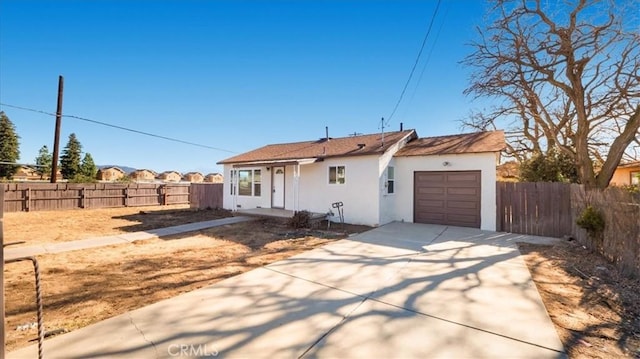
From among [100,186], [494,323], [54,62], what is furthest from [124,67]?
[494,323]

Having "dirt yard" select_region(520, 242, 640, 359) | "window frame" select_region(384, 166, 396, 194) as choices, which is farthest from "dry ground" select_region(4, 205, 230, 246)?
"dirt yard" select_region(520, 242, 640, 359)

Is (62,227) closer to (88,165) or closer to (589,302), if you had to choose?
(589,302)

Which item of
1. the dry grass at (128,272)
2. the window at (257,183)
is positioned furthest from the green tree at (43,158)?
the dry grass at (128,272)

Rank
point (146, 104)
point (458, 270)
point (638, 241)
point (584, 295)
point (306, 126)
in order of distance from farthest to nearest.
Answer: point (306, 126) → point (146, 104) → point (458, 270) → point (638, 241) → point (584, 295)

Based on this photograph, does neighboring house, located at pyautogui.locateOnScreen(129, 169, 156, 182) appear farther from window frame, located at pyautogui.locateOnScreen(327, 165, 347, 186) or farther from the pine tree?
window frame, located at pyautogui.locateOnScreen(327, 165, 347, 186)

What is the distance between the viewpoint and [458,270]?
5426 millimetres

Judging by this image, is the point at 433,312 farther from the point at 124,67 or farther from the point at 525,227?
the point at 124,67

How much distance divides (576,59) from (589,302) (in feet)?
34.1

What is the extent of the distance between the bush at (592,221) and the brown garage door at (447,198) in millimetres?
3411

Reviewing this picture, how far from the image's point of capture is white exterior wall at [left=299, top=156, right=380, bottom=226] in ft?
35.6

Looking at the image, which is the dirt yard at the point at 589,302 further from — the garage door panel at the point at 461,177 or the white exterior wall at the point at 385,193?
the white exterior wall at the point at 385,193

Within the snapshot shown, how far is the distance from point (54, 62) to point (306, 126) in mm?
15127

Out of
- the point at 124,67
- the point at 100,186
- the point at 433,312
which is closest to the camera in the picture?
the point at 433,312

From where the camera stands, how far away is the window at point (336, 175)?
1182 centimetres
